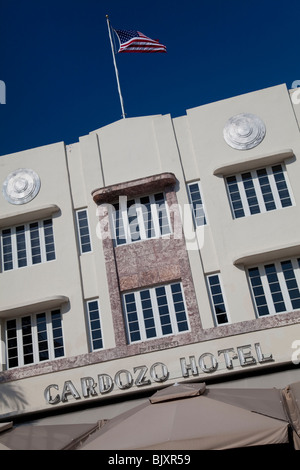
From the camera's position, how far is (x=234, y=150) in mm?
17484

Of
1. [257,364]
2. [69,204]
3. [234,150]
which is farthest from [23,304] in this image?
[234,150]

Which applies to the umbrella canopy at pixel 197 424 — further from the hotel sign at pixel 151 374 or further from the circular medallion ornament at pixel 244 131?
the circular medallion ornament at pixel 244 131

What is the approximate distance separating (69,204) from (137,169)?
8.85ft

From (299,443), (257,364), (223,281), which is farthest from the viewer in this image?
(223,281)

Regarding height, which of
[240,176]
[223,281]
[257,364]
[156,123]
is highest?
[156,123]

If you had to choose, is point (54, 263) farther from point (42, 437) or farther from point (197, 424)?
point (197, 424)

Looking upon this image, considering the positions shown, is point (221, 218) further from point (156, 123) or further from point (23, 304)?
point (23, 304)

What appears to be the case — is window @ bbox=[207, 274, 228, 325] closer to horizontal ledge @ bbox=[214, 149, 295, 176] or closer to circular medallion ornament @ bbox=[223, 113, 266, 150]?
horizontal ledge @ bbox=[214, 149, 295, 176]

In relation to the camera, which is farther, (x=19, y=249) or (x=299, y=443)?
(x=19, y=249)

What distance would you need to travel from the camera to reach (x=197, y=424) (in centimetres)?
792

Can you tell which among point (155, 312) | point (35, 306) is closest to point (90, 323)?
point (35, 306)

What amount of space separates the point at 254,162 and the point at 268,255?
3238mm

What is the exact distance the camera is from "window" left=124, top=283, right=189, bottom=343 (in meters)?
15.9

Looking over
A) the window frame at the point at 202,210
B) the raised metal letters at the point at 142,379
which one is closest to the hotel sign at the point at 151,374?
the raised metal letters at the point at 142,379
